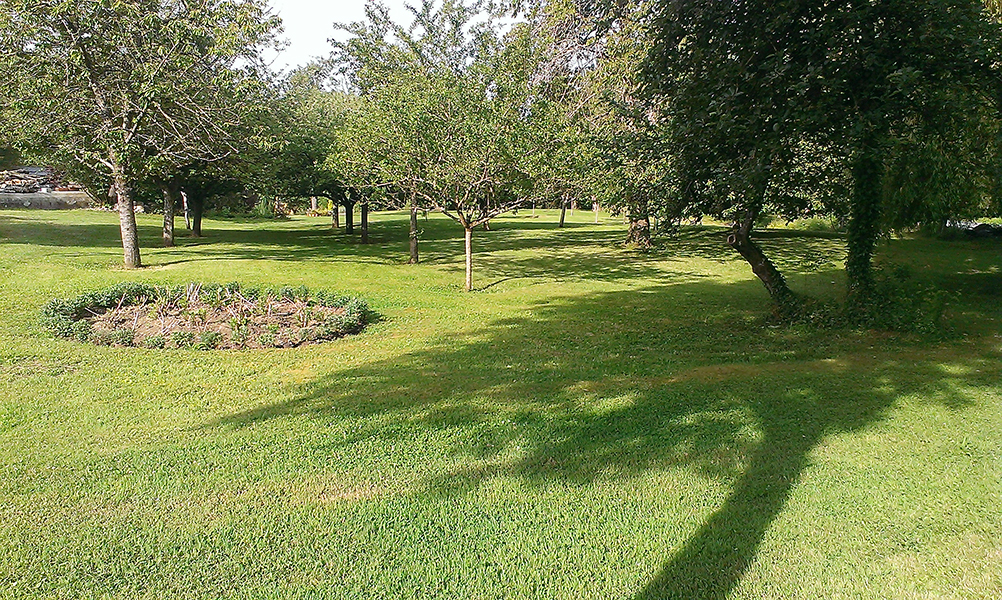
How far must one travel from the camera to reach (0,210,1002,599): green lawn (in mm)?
3078

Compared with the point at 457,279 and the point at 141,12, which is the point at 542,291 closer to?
the point at 457,279

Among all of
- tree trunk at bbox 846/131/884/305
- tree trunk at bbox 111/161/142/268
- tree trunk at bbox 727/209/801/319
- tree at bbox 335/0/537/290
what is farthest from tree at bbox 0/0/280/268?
tree trunk at bbox 846/131/884/305

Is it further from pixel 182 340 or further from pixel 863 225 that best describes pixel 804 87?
pixel 182 340

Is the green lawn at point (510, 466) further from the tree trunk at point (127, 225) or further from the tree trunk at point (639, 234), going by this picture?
the tree trunk at point (639, 234)

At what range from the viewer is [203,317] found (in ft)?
27.7

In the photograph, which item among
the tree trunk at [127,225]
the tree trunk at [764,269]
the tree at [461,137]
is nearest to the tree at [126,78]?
the tree trunk at [127,225]

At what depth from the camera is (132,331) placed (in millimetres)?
7812

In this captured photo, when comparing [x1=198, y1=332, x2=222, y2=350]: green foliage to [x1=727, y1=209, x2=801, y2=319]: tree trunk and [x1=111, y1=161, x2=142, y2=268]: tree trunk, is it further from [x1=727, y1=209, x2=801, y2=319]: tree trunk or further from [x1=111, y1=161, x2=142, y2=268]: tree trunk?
[x1=111, y1=161, x2=142, y2=268]: tree trunk

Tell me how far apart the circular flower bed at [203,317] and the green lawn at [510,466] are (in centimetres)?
37

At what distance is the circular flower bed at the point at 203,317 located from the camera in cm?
767

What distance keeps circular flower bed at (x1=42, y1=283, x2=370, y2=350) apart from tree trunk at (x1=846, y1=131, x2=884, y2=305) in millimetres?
6944

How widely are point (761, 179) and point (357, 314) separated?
221 inches

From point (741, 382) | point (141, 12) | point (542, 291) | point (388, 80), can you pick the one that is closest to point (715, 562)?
point (741, 382)

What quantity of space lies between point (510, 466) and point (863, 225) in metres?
6.87
